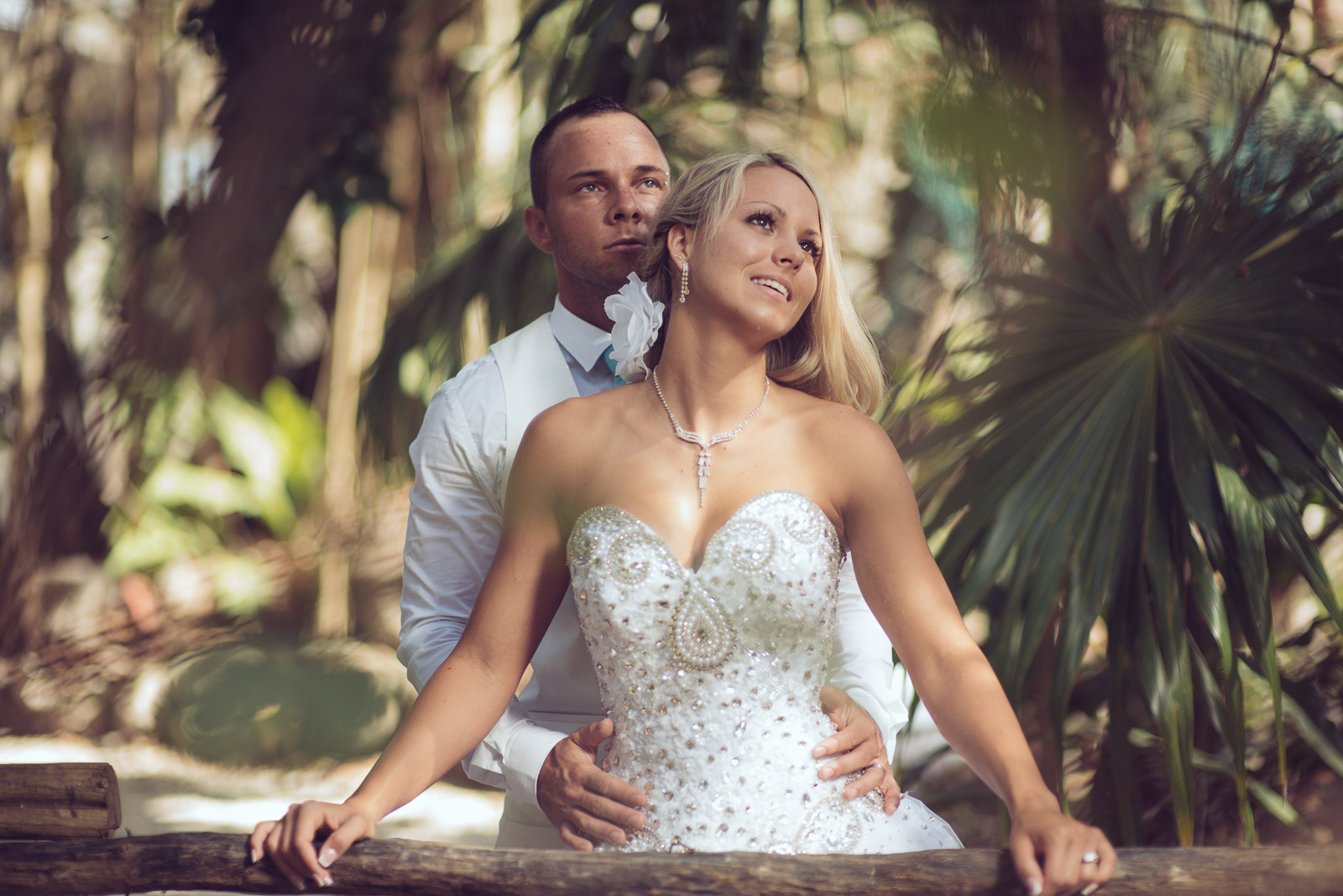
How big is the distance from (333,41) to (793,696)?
1.38 m

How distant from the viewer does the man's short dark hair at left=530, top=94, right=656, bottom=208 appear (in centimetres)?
252

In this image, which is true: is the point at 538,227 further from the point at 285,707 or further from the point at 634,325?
the point at 285,707

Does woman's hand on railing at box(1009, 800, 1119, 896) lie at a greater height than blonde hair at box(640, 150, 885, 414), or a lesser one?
lesser

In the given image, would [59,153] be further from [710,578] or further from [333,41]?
[710,578]

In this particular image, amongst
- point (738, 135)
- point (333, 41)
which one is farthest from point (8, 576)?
point (333, 41)

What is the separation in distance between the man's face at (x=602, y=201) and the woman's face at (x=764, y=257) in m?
0.55

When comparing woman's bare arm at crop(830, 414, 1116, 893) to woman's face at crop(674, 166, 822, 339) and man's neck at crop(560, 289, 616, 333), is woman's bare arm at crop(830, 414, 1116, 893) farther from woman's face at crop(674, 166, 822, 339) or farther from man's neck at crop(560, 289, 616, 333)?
man's neck at crop(560, 289, 616, 333)

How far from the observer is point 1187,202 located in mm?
2996

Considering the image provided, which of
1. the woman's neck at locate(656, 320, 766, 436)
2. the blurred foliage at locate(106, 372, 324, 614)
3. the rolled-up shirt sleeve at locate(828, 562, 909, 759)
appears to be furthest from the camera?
the blurred foliage at locate(106, 372, 324, 614)

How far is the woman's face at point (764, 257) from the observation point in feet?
5.89

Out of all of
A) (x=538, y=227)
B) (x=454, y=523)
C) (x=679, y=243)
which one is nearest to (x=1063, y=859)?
(x=679, y=243)

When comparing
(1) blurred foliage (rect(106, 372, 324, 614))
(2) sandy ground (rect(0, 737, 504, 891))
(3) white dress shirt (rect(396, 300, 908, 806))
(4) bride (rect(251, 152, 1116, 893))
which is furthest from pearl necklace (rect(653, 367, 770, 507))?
(1) blurred foliage (rect(106, 372, 324, 614))

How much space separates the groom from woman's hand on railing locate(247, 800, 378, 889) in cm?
40

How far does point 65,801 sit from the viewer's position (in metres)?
1.78
